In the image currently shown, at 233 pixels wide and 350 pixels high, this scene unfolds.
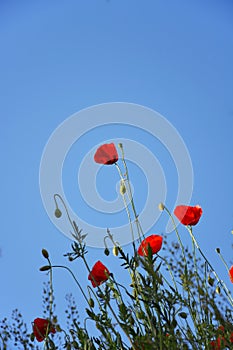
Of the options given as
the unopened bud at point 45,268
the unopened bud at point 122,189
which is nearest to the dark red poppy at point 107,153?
the unopened bud at point 122,189

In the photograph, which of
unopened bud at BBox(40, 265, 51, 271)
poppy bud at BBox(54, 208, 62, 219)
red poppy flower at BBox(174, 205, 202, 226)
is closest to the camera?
unopened bud at BBox(40, 265, 51, 271)

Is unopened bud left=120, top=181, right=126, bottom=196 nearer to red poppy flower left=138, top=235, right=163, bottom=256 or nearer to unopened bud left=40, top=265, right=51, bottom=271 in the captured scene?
red poppy flower left=138, top=235, right=163, bottom=256

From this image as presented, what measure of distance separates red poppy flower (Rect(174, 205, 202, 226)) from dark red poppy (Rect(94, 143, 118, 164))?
291mm

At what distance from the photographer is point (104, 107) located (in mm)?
2738

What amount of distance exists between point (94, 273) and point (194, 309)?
337 millimetres

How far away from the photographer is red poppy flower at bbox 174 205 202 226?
1868 millimetres

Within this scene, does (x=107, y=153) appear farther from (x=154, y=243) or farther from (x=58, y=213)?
(x=154, y=243)

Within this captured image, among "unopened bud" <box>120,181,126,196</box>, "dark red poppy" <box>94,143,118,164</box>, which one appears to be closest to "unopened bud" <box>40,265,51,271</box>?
"unopened bud" <box>120,181,126,196</box>

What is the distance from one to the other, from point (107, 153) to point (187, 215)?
0.36 metres

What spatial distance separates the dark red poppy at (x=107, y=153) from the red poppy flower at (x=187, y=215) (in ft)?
0.96

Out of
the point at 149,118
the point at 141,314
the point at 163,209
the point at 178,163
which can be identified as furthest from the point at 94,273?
the point at 149,118

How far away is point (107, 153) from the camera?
1.92 m

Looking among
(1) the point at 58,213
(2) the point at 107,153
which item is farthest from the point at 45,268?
(2) the point at 107,153

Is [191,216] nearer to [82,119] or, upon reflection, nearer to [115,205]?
[115,205]
